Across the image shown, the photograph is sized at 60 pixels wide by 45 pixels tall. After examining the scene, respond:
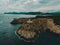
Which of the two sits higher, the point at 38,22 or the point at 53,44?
the point at 38,22

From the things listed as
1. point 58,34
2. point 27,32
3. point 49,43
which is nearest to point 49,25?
point 58,34

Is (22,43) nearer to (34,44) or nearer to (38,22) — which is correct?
(34,44)

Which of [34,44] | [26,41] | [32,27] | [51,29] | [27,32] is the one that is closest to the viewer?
[34,44]

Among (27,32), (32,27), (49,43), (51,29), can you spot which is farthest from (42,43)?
(51,29)

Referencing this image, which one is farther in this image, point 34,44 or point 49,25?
point 49,25

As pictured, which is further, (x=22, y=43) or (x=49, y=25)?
(x=49, y=25)

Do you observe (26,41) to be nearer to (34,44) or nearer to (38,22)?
(34,44)

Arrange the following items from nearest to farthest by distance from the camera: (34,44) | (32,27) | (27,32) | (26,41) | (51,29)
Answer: (34,44)
(26,41)
(27,32)
(32,27)
(51,29)

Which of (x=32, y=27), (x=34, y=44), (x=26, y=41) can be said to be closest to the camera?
(x=34, y=44)

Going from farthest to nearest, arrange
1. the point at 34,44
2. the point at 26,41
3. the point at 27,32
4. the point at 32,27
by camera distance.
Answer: the point at 32,27
the point at 27,32
the point at 26,41
the point at 34,44
